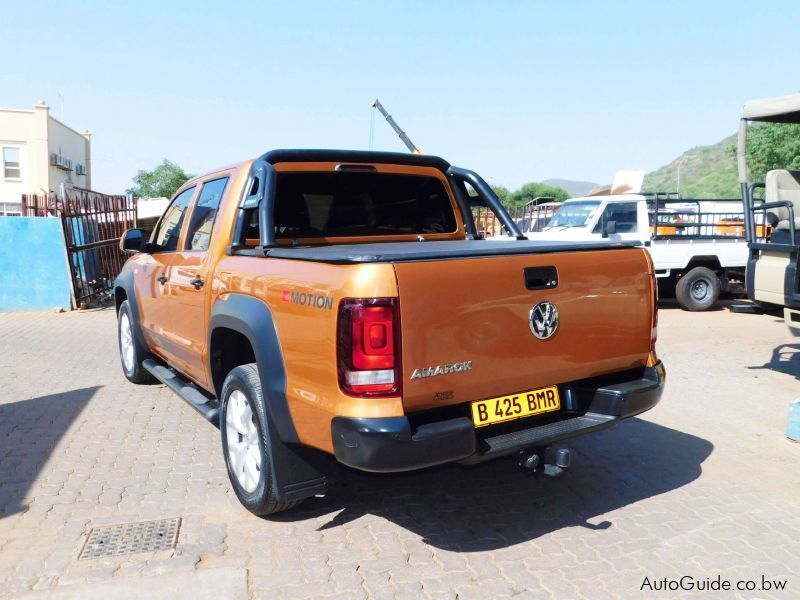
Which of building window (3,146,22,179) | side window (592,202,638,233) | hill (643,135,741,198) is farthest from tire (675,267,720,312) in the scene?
hill (643,135,741,198)

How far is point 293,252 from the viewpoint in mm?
3508

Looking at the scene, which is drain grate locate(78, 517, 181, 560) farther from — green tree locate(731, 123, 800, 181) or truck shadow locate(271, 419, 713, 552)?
green tree locate(731, 123, 800, 181)

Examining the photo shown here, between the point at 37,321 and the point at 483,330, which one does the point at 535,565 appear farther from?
the point at 37,321

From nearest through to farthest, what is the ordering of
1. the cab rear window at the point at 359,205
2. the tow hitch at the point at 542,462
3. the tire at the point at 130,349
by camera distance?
the tow hitch at the point at 542,462, the cab rear window at the point at 359,205, the tire at the point at 130,349

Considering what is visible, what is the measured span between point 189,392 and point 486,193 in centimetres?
263

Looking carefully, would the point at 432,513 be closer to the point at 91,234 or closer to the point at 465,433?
the point at 465,433

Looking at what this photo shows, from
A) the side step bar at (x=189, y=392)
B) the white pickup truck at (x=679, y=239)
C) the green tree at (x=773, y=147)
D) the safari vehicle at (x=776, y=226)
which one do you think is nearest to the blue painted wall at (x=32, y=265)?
the side step bar at (x=189, y=392)

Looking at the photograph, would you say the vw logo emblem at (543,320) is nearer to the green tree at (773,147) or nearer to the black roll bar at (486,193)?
the black roll bar at (486,193)

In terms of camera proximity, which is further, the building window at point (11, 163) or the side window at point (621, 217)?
the building window at point (11, 163)

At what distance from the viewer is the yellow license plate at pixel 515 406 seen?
3.16 meters

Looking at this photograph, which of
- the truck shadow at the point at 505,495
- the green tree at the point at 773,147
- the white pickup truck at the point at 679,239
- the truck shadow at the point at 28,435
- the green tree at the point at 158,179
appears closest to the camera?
the truck shadow at the point at 505,495

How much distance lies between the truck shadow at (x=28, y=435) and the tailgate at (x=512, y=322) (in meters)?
2.69

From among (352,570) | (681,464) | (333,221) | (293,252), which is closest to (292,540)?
(352,570)

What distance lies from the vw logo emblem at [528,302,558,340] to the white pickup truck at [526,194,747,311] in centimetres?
957
